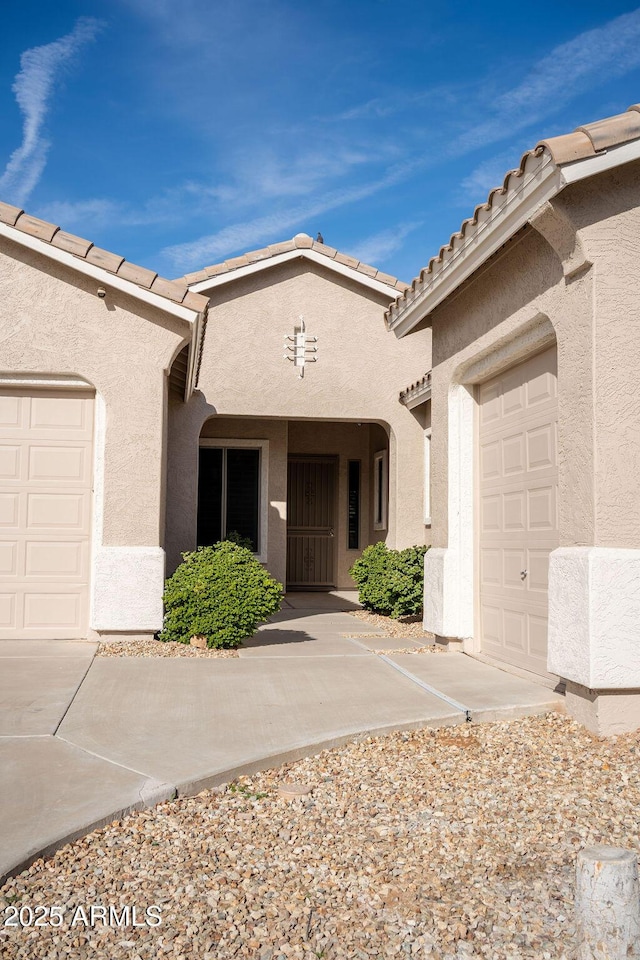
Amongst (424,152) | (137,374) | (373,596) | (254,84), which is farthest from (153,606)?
(424,152)

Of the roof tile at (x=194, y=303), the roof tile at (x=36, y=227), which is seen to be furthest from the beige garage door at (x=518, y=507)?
the roof tile at (x=36, y=227)

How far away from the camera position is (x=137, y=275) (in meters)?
8.33

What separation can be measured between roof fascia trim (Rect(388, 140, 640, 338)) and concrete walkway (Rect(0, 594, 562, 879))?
10.8 ft

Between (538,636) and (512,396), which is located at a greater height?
(512,396)

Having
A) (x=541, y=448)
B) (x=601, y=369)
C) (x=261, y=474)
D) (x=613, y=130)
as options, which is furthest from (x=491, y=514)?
(x=261, y=474)

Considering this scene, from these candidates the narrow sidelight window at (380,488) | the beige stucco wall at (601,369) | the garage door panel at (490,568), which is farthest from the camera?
the narrow sidelight window at (380,488)

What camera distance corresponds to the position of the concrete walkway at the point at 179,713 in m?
3.99

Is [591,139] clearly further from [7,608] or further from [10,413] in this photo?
[7,608]

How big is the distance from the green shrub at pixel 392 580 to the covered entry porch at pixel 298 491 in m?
1.89

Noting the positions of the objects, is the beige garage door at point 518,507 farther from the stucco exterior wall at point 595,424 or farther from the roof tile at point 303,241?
the roof tile at point 303,241

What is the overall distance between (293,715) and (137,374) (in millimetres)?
4291

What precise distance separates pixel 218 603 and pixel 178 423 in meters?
4.61

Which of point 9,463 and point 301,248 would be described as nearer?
point 9,463

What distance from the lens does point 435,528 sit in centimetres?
845
